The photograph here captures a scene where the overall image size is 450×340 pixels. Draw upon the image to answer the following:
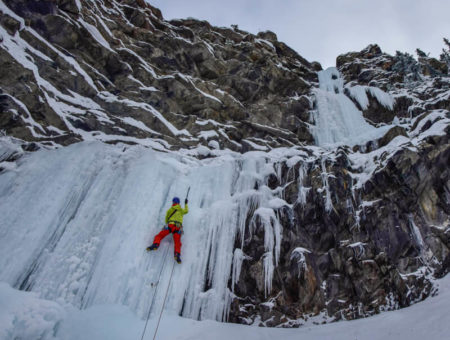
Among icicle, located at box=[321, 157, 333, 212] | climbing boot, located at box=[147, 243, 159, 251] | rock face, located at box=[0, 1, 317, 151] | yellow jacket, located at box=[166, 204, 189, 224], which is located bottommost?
climbing boot, located at box=[147, 243, 159, 251]

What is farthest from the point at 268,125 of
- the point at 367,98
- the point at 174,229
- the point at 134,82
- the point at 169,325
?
the point at 169,325

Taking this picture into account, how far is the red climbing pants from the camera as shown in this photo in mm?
7758

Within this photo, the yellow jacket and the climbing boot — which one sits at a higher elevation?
the yellow jacket

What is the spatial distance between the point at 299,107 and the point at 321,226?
371 inches

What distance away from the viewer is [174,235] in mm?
7871

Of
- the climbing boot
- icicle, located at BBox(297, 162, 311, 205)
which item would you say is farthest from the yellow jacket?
icicle, located at BBox(297, 162, 311, 205)

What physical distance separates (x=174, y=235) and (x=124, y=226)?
1439 mm

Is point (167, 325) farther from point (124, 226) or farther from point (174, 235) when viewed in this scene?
point (124, 226)

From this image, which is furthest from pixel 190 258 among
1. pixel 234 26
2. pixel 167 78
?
pixel 234 26

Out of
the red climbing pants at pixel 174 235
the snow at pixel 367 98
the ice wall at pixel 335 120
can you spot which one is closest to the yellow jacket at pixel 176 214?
the red climbing pants at pixel 174 235

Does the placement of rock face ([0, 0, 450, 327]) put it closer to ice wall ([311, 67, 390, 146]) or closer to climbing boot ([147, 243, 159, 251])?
ice wall ([311, 67, 390, 146])

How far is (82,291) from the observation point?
6977mm

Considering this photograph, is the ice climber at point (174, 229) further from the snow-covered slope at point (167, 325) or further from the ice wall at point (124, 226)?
the snow-covered slope at point (167, 325)

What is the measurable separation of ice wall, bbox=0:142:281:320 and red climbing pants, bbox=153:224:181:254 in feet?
1.26
